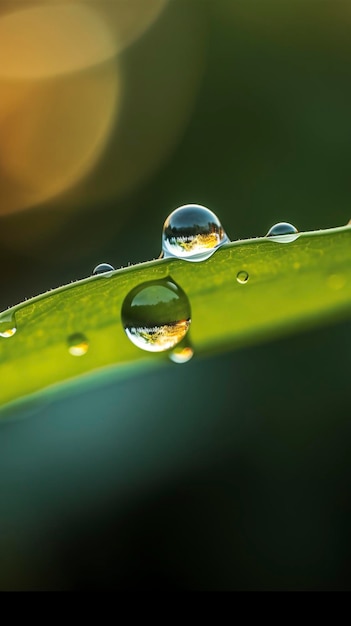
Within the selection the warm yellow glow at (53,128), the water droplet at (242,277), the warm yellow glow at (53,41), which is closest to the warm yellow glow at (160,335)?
the water droplet at (242,277)

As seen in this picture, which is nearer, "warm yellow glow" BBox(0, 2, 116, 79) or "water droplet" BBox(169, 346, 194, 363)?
"water droplet" BBox(169, 346, 194, 363)

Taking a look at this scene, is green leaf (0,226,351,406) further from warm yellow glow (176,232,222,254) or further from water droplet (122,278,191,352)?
warm yellow glow (176,232,222,254)

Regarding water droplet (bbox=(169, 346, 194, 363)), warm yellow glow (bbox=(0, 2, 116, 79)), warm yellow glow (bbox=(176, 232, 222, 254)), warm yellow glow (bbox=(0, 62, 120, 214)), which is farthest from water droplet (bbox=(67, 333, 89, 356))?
warm yellow glow (bbox=(0, 2, 116, 79))

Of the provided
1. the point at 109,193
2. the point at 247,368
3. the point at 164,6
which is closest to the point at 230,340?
the point at 247,368

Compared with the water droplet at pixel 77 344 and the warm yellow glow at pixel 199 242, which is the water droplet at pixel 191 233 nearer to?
the warm yellow glow at pixel 199 242

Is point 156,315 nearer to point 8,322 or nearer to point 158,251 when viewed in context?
point 8,322

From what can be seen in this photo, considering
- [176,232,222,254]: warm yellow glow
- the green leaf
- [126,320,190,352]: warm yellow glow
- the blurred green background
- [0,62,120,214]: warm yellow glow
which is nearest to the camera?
the green leaf
